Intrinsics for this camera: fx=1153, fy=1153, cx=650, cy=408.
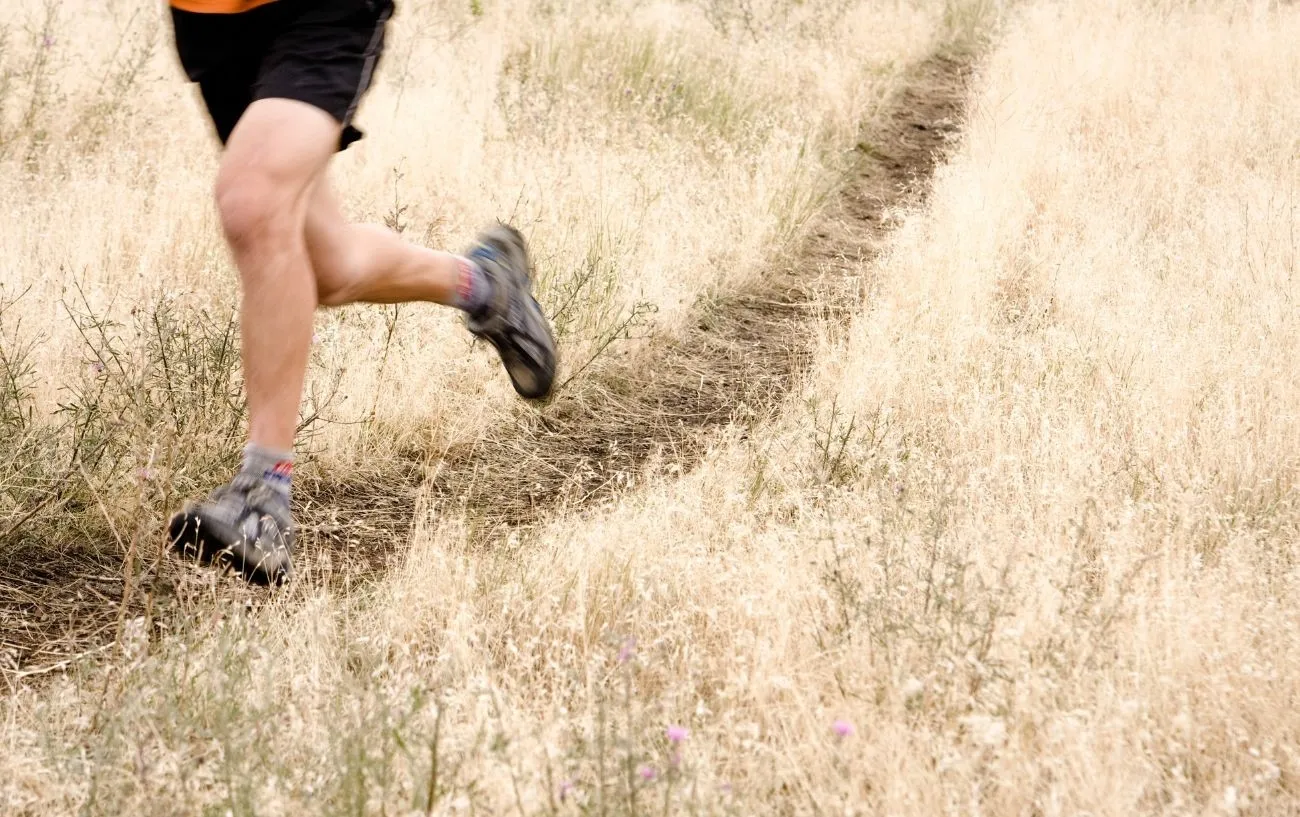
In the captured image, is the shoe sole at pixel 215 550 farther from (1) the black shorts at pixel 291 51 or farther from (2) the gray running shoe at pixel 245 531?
(1) the black shorts at pixel 291 51

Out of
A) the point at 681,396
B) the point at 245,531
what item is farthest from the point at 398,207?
the point at 245,531

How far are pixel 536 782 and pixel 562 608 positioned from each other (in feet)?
2.10

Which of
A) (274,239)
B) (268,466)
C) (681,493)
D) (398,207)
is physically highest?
(274,239)

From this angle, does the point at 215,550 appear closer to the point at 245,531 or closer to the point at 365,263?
the point at 245,531

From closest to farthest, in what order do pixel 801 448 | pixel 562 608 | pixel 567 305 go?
1. pixel 562 608
2. pixel 801 448
3. pixel 567 305

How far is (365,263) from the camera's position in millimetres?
2660

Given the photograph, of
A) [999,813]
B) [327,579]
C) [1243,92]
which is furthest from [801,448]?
[1243,92]

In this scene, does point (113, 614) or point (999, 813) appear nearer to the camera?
point (999, 813)

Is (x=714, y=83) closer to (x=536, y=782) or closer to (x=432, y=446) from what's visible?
(x=432, y=446)

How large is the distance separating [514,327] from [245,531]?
1018 millimetres

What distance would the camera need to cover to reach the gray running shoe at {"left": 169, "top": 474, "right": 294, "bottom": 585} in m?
2.13

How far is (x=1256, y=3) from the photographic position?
9375 millimetres

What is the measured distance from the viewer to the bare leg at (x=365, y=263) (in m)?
2.56

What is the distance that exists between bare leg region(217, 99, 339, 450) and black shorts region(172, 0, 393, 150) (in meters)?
0.06
